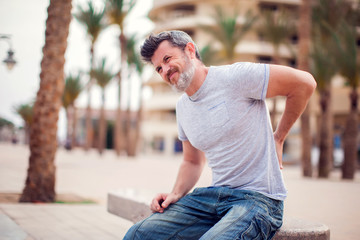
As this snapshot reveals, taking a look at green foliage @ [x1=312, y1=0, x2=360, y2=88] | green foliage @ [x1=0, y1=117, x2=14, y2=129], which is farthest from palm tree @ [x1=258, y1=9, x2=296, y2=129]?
green foliage @ [x1=0, y1=117, x2=14, y2=129]

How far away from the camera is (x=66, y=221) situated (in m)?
5.13

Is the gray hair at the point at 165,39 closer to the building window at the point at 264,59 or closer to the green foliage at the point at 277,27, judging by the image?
the green foliage at the point at 277,27

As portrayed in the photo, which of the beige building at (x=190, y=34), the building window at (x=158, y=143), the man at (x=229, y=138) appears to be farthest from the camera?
the building window at (x=158, y=143)

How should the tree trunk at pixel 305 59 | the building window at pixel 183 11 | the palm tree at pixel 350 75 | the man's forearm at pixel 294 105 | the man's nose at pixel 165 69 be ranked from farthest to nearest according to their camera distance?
1. the building window at pixel 183 11
2. the tree trunk at pixel 305 59
3. the palm tree at pixel 350 75
4. the man's nose at pixel 165 69
5. the man's forearm at pixel 294 105

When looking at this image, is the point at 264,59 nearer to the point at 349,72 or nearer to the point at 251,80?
the point at 349,72

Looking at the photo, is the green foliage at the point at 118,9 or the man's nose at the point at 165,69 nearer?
the man's nose at the point at 165,69

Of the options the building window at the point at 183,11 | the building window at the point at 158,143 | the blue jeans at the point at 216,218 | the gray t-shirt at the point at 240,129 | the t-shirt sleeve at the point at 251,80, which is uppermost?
the building window at the point at 183,11

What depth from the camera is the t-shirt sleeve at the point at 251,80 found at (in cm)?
256

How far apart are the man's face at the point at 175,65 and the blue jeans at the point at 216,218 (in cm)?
72

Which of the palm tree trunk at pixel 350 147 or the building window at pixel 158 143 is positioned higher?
the palm tree trunk at pixel 350 147

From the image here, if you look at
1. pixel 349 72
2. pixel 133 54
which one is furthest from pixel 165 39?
pixel 133 54

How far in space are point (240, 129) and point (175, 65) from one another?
605 mm

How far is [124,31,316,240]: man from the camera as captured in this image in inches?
100

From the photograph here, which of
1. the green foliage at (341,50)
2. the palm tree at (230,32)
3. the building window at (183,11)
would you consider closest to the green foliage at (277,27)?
the green foliage at (341,50)
